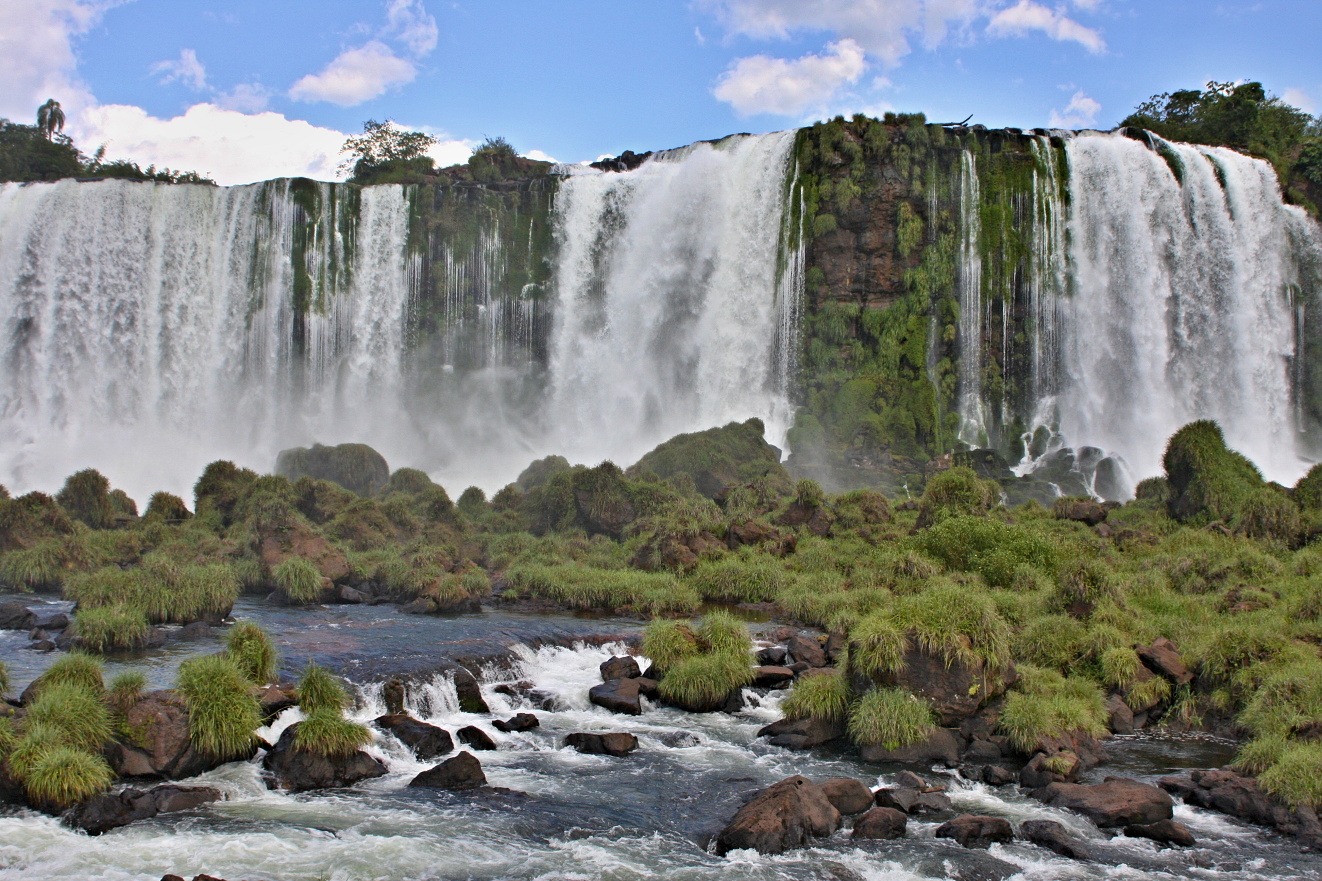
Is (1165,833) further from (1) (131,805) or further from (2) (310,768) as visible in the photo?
(1) (131,805)

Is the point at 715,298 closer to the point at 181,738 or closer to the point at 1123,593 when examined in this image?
the point at 1123,593

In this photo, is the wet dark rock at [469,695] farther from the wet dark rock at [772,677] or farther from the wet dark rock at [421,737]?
the wet dark rock at [772,677]

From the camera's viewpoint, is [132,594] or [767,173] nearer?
[132,594]

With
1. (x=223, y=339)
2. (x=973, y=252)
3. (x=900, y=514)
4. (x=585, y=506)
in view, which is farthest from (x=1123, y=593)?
(x=223, y=339)

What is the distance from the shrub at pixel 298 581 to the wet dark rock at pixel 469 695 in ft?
23.6

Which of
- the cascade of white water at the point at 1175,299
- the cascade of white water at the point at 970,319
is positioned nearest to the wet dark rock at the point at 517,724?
the cascade of white water at the point at 970,319

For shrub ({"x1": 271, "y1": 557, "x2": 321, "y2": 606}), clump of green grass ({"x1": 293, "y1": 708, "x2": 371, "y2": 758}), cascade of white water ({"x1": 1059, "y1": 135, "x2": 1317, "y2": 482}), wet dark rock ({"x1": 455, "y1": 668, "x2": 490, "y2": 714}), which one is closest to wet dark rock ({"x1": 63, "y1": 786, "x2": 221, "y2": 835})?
clump of green grass ({"x1": 293, "y1": 708, "x2": 371, "y2": 758})

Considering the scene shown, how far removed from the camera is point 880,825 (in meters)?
10.4

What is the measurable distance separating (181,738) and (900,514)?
65.4ft

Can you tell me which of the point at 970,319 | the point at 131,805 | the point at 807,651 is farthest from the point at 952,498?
the point at 970,319

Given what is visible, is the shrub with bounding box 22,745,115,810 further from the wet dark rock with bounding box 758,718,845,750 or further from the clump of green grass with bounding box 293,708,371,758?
the wet dark rock with bounding box 758,718,845,750

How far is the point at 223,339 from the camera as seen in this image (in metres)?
43.7

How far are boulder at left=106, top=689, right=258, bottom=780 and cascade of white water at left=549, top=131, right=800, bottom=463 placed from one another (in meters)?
29.8

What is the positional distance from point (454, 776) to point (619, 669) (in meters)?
4.69
